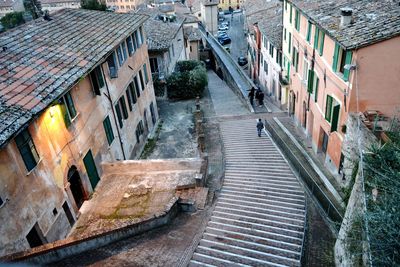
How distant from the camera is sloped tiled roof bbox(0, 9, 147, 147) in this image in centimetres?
1088

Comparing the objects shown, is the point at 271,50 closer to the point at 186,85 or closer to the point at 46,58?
the point at 186,85

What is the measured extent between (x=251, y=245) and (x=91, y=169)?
848cm

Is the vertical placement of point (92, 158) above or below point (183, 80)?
above

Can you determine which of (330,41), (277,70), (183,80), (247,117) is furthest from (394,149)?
(183,80)

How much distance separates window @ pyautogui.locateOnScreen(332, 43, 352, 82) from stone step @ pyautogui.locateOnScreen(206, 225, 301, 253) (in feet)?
25.1

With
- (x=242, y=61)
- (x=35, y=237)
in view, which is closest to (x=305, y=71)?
(x=35, y=237)

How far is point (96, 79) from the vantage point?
16.4 m

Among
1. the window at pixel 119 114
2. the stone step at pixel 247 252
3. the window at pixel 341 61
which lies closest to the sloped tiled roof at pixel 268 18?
the window at pixel 341 61

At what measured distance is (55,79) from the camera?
1288 centimetres

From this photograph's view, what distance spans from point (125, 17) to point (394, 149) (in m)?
18.4

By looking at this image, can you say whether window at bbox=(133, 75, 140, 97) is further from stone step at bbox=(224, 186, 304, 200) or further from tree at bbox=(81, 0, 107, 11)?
tree at bbox=(81, 0, 107, 11)

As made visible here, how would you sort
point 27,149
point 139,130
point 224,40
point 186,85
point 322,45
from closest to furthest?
1. point 27,149
2. point 322,45
3. point 139,130
4. point 186,85
5. point 224,40

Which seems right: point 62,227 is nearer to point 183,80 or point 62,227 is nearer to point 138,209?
point 138,209

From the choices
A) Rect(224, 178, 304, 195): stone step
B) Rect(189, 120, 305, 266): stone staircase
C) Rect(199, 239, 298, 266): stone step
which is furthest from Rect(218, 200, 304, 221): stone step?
Rect(199, 239, 298, 266): stone step
